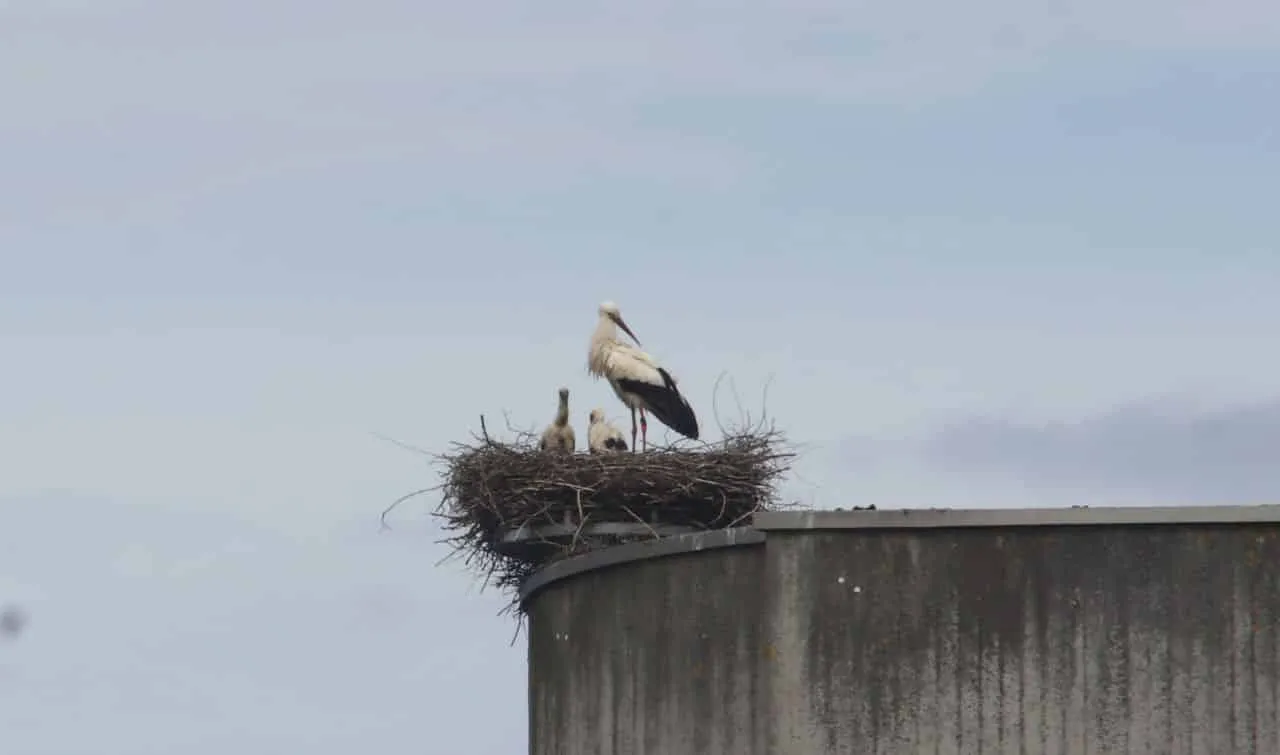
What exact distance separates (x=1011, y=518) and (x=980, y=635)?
73 centimetres

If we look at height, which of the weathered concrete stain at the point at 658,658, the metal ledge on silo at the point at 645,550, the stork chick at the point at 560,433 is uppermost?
the stork chick at the point at 560,433

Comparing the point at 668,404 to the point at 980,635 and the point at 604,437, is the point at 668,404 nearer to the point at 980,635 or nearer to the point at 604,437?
the point at 604,437

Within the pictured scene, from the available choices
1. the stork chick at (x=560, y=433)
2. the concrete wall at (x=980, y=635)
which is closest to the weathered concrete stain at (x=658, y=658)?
the concrete wall at (x=980, y=635)

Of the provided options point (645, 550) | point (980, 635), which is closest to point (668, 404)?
point (645, 550)

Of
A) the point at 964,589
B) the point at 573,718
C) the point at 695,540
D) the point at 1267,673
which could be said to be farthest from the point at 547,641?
the point at 1267,673

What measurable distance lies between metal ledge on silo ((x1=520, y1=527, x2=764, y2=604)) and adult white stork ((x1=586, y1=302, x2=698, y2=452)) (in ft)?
8.33

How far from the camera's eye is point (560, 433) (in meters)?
21.7

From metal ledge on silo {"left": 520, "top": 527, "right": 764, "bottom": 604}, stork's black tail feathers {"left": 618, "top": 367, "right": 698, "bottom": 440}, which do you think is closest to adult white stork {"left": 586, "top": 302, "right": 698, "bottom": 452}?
stork's black tail feathers {"left": 618, "top": 367, "right": 698, "bottom": 440}

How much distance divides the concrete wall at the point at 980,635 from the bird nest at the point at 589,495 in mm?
1621

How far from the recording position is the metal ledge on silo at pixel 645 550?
17906mm

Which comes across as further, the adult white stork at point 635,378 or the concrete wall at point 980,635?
the adult white stork at point 635,378

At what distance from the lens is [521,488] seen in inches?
790

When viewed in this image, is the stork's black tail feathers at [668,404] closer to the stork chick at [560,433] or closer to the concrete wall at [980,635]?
the stork chick at [560,433]

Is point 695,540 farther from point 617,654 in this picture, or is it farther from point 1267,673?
point 1267,673
